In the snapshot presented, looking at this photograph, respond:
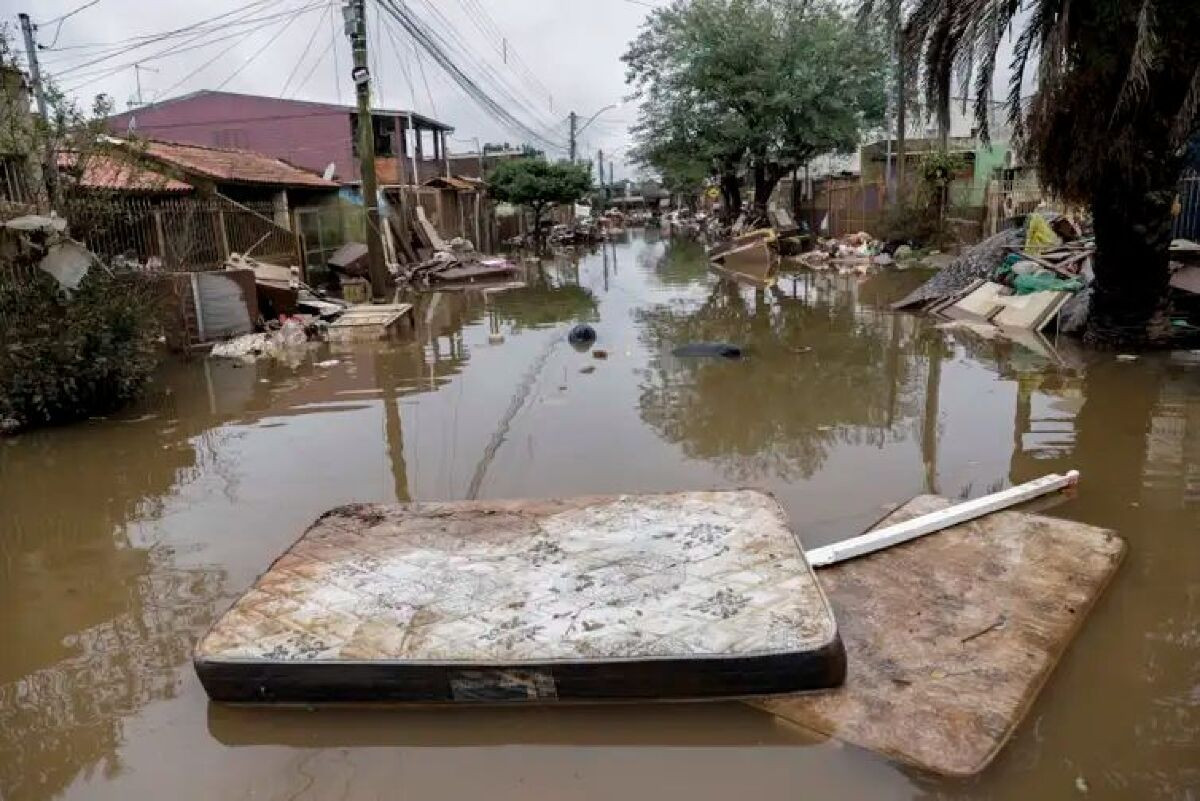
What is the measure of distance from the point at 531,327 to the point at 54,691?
970cm

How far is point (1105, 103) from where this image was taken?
7.92 m

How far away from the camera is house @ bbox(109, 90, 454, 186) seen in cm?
2616

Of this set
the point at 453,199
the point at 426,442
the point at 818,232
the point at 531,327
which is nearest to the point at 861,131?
the point at 818,232

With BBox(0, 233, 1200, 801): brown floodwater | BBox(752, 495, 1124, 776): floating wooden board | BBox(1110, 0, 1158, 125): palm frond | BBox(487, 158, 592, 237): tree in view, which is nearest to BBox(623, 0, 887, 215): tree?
BBox(487, 158, 592, 237): tree

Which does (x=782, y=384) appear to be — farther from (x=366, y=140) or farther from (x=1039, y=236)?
(x=366, y=140)

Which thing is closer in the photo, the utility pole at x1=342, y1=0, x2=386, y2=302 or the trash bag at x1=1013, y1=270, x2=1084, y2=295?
the trash bag at x1=1013, y1=270, x2=1084, y2=295

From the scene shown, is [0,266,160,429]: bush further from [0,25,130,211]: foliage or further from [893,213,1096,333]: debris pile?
[893,213,1096,333]: debris pile

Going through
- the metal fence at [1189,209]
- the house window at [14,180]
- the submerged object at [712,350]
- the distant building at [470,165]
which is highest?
the distant building at [470,165]

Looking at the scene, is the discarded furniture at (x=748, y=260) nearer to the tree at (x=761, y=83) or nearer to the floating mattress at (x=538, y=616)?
the tree at (x=761, y=83)

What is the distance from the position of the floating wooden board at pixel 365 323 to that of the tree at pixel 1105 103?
7720mm

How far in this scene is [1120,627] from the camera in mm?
3533

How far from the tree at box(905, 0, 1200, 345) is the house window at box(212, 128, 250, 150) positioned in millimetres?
24089

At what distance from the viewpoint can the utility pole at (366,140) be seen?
1466cm

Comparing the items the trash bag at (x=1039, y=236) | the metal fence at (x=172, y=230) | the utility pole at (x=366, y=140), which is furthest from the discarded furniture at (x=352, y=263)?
the trash bag at (x=1039, y=236)
